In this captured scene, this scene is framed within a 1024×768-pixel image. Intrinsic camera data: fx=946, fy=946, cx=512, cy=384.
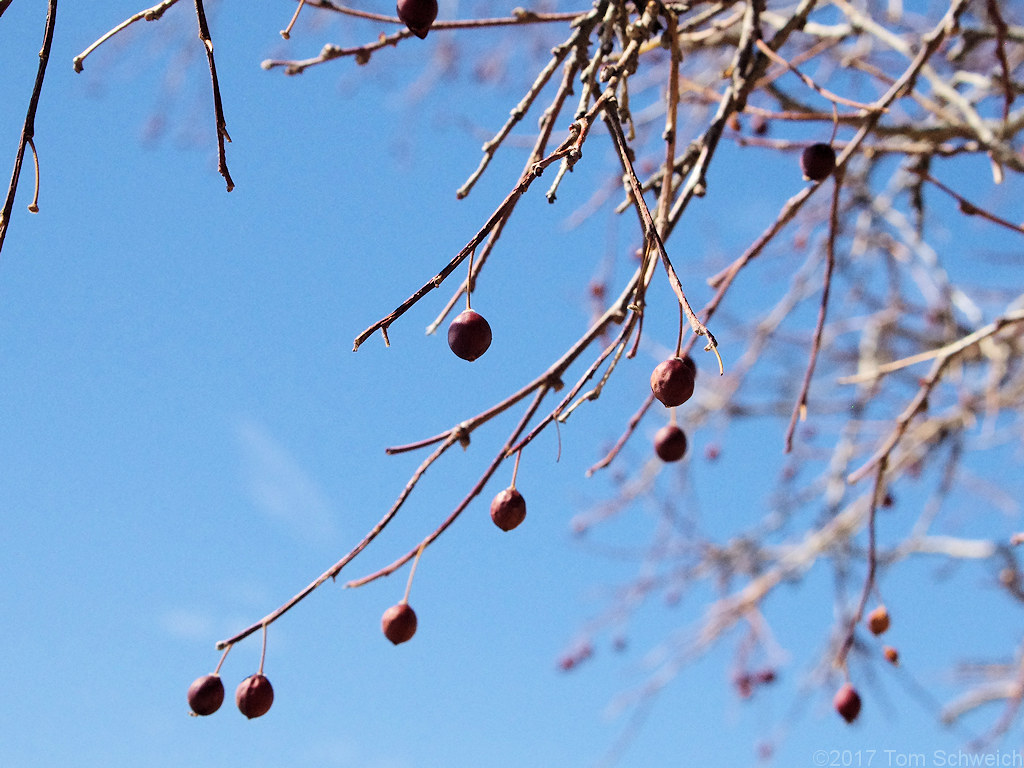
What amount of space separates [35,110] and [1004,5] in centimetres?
318

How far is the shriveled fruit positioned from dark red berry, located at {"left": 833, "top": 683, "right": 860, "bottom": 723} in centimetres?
11

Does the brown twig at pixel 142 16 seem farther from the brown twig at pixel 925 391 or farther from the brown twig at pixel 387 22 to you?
the brown twig at pixel 925 391

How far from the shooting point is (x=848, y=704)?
1550mm

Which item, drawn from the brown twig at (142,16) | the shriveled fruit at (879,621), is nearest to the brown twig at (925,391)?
the shriveled fruit at (879,621)

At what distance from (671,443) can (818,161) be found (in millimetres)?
432

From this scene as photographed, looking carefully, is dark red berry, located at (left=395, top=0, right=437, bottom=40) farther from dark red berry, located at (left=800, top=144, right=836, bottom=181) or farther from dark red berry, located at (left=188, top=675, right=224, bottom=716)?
dark red berry, located at (left=188, top=675, right=224, bottom=716)

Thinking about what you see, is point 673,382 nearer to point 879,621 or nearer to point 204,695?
point 204,695

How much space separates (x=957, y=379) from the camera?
9.17 feet

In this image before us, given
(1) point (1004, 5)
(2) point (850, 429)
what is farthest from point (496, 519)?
(1) point (1004, 5)

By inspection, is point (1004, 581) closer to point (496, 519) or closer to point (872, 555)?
point (872, 555)

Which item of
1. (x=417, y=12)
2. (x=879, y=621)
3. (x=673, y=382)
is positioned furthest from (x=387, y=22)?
(x=879, y=621)

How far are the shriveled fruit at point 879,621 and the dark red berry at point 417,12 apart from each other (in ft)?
3.87

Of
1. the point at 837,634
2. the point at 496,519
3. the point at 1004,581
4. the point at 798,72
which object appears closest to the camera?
the point at 496,519

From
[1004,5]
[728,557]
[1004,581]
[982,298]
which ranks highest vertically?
[1004,5]
